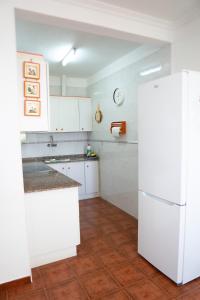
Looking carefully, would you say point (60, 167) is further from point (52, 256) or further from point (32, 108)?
point (32, 108)

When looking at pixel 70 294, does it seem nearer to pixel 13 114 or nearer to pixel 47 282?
pixel 47 282

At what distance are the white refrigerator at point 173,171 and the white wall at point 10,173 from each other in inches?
48.9

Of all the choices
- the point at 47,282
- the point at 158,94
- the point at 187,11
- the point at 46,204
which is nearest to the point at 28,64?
the point at 158,94

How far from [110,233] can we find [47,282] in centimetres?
115

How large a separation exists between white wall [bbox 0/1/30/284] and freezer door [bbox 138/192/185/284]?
122 centimetres

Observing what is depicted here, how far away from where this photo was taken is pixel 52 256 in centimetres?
233

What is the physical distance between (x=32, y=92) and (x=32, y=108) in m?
0.16

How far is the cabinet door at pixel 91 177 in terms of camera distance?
446 centimetres

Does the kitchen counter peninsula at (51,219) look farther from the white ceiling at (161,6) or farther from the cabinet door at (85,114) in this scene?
the cabinet door at (85,114)

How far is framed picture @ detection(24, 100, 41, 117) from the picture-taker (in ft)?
6.78

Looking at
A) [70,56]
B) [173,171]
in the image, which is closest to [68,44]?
[70,56]

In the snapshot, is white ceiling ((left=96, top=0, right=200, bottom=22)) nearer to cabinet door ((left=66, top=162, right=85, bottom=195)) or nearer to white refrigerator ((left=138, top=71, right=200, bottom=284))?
white refrigerator ((left=138, top=71, right=200, bottom=284))

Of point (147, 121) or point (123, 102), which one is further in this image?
point (123, 102)

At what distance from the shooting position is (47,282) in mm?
2016
